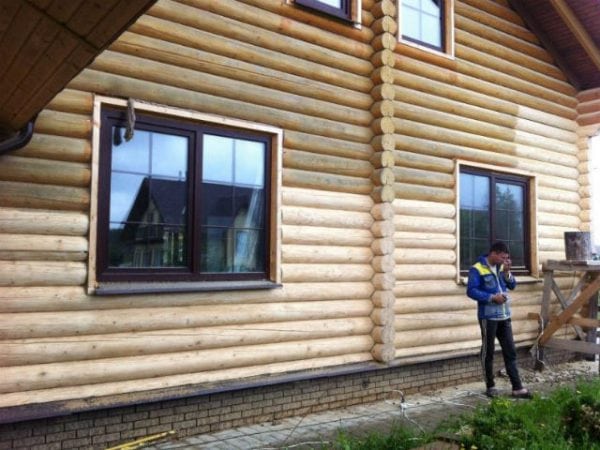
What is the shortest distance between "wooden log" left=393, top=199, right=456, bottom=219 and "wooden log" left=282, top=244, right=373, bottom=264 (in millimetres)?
758

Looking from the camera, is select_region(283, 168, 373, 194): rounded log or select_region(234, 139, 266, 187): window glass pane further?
select_region(283, 168, 373, 194): rounded log

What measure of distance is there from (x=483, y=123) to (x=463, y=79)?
27.4 inches

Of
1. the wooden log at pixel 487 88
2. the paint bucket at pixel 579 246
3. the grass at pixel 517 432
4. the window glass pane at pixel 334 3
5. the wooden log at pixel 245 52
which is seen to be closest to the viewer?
the grass at pixel 517 432

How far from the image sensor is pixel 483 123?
8.42 m

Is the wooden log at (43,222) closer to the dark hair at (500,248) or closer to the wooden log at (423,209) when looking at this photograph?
the wooden log at (423,209)

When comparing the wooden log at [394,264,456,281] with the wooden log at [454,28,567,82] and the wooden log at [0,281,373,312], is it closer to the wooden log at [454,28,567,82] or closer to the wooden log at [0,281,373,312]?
the wooden log at [0,281,373,312]

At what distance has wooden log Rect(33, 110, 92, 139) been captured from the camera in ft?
15.9

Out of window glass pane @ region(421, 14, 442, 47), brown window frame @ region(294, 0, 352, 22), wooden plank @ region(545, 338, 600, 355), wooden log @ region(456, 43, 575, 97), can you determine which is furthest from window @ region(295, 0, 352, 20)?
wooden plank @ region(545, 338, 600, 355)

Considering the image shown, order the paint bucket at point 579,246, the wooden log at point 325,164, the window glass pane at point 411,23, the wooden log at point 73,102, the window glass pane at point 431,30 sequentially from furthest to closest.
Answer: the paint bucket at point 579,246 < the window glass pane at point 431,30 < the window glass pane at point 411,23 < the wooden log at point 325,164 < the wooden log at point 73,102

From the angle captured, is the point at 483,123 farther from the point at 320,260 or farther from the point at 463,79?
the point at 320,260

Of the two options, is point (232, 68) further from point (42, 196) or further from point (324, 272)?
point (324, 272)

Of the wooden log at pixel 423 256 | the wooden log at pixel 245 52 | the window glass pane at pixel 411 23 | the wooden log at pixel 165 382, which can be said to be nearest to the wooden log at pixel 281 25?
the wooden log at pixel 245 52

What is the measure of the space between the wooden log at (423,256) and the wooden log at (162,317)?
0.86 m

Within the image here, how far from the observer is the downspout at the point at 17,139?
14.7 feet
